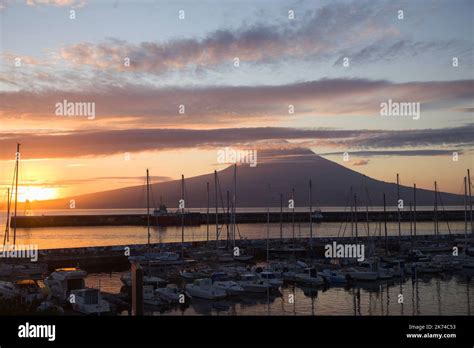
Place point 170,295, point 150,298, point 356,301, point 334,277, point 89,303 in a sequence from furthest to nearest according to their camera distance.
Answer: point 334,277
point 356,301
point 170,295
point 150,298
point 89,303

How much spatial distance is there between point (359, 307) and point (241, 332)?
18429 millimetres

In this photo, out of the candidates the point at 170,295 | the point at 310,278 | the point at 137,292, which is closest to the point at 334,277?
the point at 310,278

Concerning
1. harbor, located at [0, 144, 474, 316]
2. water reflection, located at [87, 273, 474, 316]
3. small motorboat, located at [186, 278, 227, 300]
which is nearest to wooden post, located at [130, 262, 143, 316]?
harbor, located at [0, 144, 474, 316]

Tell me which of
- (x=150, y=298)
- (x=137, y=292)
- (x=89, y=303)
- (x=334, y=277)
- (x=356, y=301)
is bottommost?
(x=356, y=301)

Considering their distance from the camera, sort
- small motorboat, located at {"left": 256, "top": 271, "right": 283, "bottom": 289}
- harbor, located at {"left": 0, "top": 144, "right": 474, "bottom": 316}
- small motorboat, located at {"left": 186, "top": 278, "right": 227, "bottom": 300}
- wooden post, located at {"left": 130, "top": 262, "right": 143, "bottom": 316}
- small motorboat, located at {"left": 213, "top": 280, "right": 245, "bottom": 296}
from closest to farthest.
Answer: wooden post, located at {"left": 130, "top": 262, "right": 143, "bottom": 316} < harbor, located at {"left": 0, "top": 144, "right": 474, "bottom": 316} < small motorboat, located at {"left": 186, "top": 278, "right": 227, "bottom": 300} < small motorboat, located at {"left": 213, "top": 280, "right": 245, "bottom": 296} < small motorboat, located at {"left": 256, "top": 271, "right": 283, "bottom": 289}

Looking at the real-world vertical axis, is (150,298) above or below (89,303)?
below

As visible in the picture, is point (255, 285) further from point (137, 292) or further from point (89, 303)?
point (137, 292)

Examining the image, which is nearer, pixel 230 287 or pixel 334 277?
pixel 230 287

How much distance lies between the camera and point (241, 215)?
9662 centimetres

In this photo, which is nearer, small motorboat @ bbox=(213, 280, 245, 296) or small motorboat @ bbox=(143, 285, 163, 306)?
small motorboat @ bbox=(143, 285, 163, 306)

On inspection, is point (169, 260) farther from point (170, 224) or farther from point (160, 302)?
point (170, 224)

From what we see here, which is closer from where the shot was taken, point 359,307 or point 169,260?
point 359,307

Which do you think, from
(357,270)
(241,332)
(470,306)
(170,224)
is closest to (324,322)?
(241,332)

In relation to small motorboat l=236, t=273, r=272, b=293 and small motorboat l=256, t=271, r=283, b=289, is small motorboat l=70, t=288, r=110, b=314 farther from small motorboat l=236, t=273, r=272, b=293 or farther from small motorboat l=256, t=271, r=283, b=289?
small motorboat l=256, t=271, r=283, b=289
